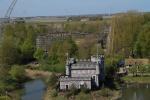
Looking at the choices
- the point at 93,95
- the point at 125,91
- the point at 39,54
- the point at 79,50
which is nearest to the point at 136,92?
the point at 125,91

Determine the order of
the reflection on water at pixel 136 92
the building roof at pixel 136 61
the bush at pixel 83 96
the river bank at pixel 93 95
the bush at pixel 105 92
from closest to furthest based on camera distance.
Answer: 1. the bush at pixel 83 96
2. the river bank at pixel 93 95
3. the bush at pixel 105 92
4. the reflection on water at pixel 136 92
5. the building roof at pixel 136 61

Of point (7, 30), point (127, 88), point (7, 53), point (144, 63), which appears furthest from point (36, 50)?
point (127, 88)

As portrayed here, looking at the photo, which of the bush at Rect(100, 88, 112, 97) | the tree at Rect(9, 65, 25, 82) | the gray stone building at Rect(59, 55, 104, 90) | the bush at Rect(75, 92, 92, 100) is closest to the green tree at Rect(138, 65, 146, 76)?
the gray stone building at Rect(59, 55, 104, 90)

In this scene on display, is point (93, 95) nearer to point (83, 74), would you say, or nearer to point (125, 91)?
point (83, 74)

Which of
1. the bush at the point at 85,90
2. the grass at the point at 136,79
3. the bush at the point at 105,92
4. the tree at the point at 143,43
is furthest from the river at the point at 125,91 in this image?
the tree at the point at 143,43

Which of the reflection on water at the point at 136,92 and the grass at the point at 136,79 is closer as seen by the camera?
the reflection on water at the point at 136,92

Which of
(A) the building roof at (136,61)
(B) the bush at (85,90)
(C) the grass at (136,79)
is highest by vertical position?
(A) the building roof at (136,61)

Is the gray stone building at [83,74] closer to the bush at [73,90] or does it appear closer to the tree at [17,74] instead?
the bush at [73,90]
